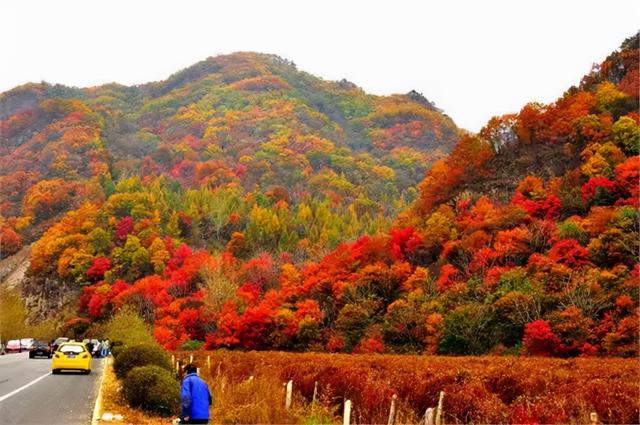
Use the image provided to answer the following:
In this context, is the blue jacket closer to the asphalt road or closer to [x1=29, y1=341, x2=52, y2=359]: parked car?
the asphalt road

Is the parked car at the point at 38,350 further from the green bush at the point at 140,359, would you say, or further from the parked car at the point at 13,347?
the green bush at the point at 140,359

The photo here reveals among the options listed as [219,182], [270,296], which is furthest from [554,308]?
[219,182]

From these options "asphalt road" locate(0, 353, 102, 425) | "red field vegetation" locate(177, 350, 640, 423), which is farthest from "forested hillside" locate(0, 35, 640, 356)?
"asphalt road" locate(0, 353, 102, 425)

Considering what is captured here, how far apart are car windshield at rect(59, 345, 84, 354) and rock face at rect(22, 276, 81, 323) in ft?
253

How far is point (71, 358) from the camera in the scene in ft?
113

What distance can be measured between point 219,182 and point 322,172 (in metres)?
26.7

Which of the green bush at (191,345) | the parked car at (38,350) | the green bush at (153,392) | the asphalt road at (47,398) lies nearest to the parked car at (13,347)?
the green bush at (191,345)

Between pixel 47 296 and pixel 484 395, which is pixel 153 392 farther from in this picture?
pixel 47 296

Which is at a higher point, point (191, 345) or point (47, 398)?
point (47, 398)

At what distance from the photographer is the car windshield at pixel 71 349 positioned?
34.8 meters

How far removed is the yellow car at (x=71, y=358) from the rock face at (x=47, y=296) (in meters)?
77.2

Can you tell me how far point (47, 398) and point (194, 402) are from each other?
12.2m

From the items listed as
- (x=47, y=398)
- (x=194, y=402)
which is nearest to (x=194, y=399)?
(x=194, y=402)

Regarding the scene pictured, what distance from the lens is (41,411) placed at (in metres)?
19.3
